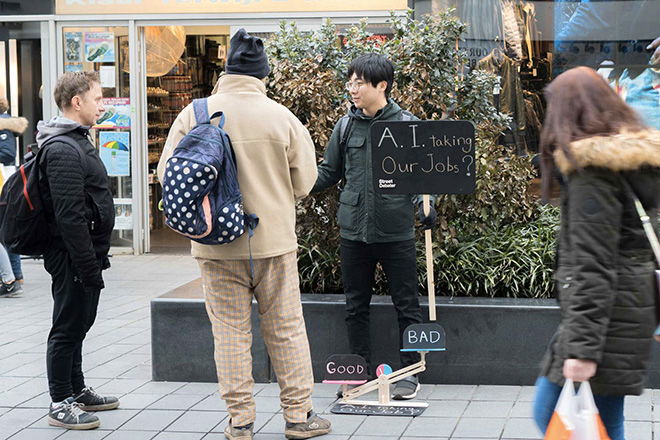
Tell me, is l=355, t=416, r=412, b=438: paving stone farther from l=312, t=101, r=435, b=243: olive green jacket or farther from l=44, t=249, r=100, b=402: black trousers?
l=44, t=249, r=100, b=402: black trousers

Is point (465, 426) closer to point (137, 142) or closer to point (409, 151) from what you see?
point (409, 151)

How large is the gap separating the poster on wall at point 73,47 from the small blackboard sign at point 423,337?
7270mm

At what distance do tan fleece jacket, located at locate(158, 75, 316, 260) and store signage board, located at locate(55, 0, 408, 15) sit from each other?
5925mm

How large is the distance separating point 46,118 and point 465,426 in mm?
7871

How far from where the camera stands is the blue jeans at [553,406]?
306 centimetres

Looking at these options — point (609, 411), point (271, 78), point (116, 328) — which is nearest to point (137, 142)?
point (116, 328)

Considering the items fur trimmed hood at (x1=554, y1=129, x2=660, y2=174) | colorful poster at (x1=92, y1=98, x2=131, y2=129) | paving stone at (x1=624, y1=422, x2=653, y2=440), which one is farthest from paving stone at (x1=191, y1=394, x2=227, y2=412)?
colorful poster at (x1=92, y1=98, x2=131, y2=129)

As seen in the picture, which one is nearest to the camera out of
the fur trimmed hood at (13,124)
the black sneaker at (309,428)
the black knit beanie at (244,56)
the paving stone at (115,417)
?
the black knit beanie at (244,56)

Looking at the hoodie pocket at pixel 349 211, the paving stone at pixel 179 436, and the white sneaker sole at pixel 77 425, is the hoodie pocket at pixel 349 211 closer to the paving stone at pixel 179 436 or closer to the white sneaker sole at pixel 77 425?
the paving stone at pixel 179 436

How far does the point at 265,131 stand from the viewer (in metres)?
4.37

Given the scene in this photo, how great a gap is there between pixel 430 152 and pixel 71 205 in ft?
6.45

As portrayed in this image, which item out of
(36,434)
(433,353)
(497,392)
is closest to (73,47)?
(36,434)

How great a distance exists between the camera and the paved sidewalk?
468 centimetres

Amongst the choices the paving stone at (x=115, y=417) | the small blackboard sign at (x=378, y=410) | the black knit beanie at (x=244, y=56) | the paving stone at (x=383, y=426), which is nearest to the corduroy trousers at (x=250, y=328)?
the paving stone at (x=383, y=426)
